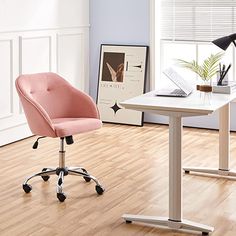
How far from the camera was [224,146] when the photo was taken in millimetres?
5039

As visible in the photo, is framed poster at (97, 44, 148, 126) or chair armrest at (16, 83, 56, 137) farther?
framed poster at (97, 44, 148, 126)

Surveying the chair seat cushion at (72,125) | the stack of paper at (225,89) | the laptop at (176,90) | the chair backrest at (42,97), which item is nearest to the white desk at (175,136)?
the laptop at (176,90)

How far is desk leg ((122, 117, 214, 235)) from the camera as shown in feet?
12.5

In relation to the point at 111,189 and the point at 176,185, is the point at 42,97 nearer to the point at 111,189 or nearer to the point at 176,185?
the point at 111,189

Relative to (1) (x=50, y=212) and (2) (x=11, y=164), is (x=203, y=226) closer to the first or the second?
(1) (x=50, y=212)

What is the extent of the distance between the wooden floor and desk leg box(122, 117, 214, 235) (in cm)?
7

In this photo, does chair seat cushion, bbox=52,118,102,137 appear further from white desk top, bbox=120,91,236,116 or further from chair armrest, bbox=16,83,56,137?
white desk top, bbox=120,91,236,116

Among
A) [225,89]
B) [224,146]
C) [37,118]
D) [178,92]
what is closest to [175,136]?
[178,92]

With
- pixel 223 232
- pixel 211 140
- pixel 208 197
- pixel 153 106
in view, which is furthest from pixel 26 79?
pixel 211 140

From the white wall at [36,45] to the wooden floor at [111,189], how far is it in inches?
13.5

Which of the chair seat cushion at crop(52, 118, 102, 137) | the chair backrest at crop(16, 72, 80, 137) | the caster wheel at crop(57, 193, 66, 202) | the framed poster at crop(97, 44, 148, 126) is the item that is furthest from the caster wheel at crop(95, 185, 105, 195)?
the framed poster at crop(97, 44, 148, 126)

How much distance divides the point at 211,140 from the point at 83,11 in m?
2.24

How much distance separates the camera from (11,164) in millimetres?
5441

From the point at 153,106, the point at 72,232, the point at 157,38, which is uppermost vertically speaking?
the point at 157,38
